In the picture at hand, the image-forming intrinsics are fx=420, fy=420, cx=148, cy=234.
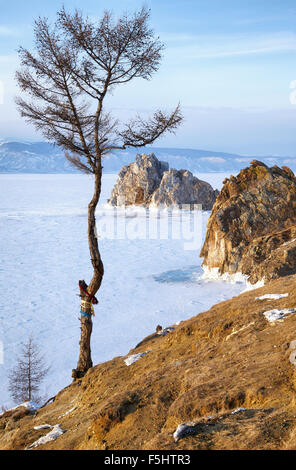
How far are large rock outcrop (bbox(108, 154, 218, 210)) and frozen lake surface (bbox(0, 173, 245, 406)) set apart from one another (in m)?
13.2

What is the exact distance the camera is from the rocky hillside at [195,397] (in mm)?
4137

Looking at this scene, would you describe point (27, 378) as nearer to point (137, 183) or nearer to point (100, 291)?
point (100, 291)

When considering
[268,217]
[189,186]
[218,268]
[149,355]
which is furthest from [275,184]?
[189,186]

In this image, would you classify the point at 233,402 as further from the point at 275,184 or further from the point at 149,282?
the point at 275,184

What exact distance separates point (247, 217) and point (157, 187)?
1489 inches

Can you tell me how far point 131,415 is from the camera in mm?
5285

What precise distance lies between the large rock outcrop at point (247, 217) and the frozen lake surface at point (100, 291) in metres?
1.58

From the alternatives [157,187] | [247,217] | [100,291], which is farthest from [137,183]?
[100,291]

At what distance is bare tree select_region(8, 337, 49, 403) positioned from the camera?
13086 millimetres

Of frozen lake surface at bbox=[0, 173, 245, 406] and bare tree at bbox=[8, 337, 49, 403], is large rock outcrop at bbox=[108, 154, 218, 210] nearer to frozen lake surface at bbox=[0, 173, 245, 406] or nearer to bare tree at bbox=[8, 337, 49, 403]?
frozen lake surface at bbox=[0, 173, 245, 406]

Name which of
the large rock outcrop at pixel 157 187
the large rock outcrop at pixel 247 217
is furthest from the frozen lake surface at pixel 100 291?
the large rock outcrop at pixel 157 187

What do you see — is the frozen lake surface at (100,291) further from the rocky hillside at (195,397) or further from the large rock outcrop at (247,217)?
the rocky hillside at (195,397)

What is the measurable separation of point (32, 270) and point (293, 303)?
2341 cm
